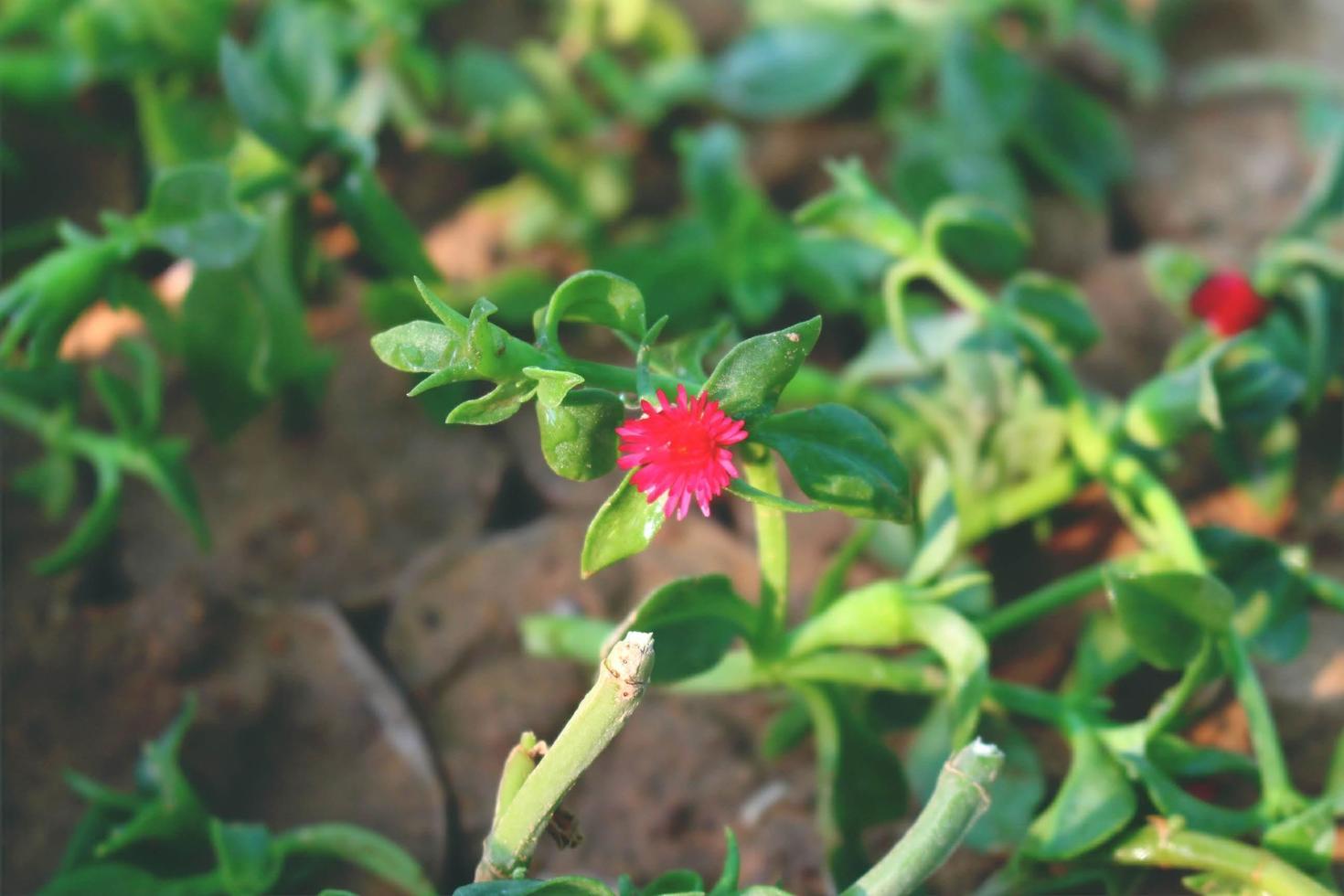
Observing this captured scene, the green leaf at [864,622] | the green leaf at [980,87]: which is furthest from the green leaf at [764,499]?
the green leaf at [980,87]

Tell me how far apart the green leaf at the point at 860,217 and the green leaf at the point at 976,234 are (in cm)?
2

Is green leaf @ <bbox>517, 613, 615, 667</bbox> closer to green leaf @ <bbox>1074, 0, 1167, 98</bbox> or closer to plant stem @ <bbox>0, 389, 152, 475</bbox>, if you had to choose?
plant stem @ <bbox>0, 389, 152, 475</bbox>

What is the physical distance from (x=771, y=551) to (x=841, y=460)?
0.13 m

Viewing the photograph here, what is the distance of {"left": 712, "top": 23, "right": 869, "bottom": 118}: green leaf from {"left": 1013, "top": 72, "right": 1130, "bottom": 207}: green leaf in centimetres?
24

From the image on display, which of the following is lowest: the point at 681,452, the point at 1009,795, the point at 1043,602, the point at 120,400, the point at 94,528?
the point at 1009,795

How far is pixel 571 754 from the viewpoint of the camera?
0.76 m

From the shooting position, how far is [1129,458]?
1195 mm

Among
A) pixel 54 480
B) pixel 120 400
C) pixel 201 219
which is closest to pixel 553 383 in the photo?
pixel 201 219

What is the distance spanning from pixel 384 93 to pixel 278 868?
2.87ft

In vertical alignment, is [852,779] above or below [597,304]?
below

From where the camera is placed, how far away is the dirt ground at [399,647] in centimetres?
117

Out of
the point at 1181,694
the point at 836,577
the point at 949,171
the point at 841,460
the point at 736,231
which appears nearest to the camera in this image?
the point at 841,460

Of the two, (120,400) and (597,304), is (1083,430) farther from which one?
(120,400)

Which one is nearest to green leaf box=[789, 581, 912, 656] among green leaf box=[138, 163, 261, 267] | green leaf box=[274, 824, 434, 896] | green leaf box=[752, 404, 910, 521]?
green leaf box=[752, 404, 910, 521]
